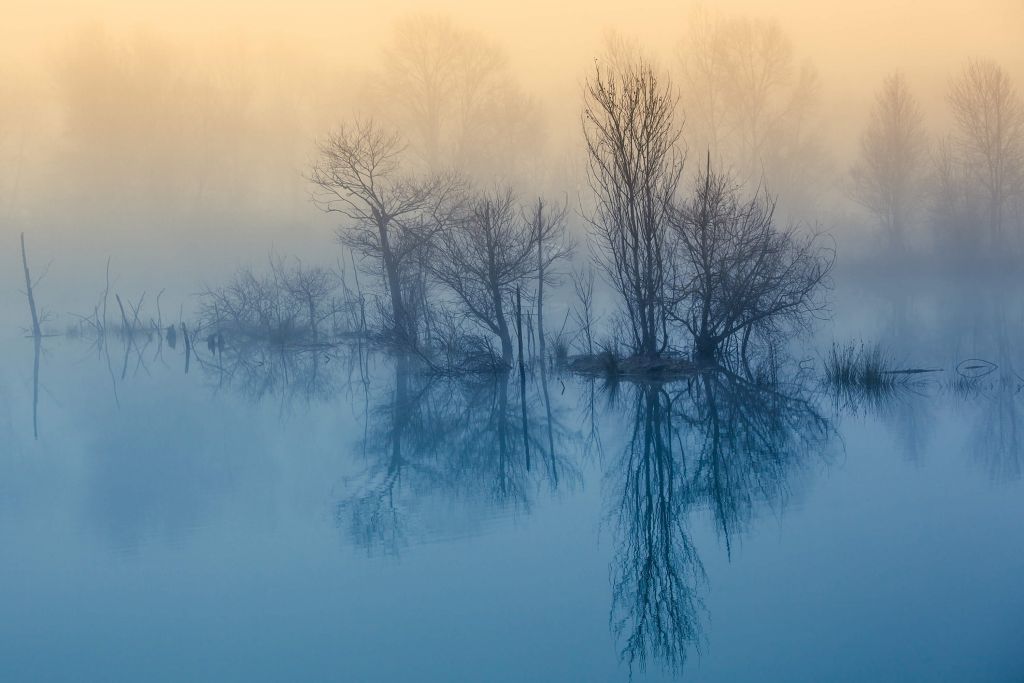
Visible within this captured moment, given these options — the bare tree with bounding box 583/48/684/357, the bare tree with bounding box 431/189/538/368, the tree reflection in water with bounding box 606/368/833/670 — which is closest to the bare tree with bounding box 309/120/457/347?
the bare tree with bounding box 431/189/538/368

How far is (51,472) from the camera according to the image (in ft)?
32.9

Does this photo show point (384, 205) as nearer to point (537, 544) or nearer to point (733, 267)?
point (733, 267)

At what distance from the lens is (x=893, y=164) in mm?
45344

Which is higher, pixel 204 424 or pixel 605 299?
pixel 605 299

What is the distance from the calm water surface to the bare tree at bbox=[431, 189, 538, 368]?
22.3 ft

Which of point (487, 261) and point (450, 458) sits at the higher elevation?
point (487, 261)

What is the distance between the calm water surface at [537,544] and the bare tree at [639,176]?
12.2ft

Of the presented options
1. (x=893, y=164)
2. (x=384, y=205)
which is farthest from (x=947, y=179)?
(x=384, y=205)

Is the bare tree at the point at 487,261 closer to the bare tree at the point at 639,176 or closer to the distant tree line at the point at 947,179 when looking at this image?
the bare tree at the point at 639,176

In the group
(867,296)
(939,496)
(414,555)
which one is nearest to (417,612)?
(414,555)

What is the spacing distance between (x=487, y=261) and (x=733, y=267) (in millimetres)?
5470

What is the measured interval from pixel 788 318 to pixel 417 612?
13.7 m

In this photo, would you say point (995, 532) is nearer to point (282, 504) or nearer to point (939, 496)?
point (939, 496)

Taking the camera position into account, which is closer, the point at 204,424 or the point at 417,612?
the point at 417,612
